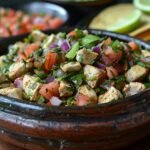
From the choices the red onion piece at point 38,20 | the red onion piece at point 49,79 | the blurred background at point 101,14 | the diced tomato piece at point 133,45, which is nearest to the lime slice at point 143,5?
the blurred background at point 101,14

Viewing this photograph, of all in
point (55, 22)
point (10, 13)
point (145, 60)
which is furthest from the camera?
point (10, 13)

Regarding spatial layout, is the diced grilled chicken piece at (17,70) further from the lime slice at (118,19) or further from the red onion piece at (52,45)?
the lime slice at (118,19)

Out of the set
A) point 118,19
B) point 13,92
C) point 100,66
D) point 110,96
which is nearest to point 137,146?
point 110,96

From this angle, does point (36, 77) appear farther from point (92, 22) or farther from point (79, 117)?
point (92, 22)

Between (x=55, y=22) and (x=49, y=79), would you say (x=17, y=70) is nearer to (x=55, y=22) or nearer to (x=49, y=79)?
(x=49, y=79)

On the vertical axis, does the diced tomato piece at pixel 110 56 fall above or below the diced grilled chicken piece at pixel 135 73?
above

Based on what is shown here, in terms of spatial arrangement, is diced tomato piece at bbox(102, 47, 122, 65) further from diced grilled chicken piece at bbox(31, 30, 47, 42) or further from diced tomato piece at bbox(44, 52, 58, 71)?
diced grilled chicken piece at bbox(31, 30, 47, 42)
